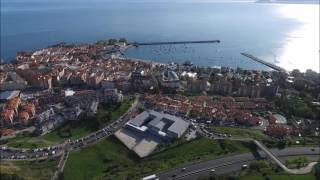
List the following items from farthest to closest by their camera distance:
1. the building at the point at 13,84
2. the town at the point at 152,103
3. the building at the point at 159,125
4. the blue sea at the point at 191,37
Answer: the blue sea at the point at 191,37, the building at the point at 13,84, the town at the point at 152,103, the building at the point at 159,125

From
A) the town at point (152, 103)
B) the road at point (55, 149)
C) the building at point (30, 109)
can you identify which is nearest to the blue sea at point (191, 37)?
the town at point (152, 103)

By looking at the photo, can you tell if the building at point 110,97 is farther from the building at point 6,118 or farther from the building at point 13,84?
the building at point 13,84

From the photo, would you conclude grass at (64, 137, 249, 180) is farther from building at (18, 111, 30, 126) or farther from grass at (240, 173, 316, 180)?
building at (18, 111, 30, 126)

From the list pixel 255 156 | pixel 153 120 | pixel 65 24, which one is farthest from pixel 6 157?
pixel 65 24

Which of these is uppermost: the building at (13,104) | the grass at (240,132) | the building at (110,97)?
the building at (110,97)

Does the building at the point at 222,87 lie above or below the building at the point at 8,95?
above

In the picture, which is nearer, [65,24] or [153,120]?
[153,120]

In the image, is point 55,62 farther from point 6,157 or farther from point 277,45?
point 277,45
